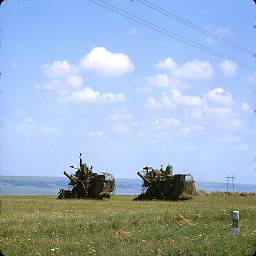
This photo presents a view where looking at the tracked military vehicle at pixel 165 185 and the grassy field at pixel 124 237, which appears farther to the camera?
the tracked military vehicle at pixel 165 185

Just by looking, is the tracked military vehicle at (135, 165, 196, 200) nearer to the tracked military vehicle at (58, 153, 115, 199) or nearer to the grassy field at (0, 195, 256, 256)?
the tracked military vehicle at (58, 153, 115, 199)

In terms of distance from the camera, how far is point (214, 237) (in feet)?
53.6

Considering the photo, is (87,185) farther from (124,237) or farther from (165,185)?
(124,237)

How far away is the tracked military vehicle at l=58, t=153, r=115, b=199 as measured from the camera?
194ft

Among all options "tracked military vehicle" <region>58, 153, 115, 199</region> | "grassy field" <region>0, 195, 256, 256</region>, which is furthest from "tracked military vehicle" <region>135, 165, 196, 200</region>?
"grassy field" <region>0, 195, 256, 256</region>

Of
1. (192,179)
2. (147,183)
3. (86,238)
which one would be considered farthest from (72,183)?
(86,238)

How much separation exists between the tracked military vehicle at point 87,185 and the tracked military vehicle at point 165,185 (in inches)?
159

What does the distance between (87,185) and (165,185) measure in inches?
376

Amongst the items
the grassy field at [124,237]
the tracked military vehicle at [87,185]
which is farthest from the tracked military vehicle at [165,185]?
the grassy field at [124,237]

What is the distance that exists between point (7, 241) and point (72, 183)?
146ft

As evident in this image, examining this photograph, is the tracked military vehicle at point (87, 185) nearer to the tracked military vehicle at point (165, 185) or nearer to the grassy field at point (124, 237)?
the tracked military vehicle at point (165, 185)

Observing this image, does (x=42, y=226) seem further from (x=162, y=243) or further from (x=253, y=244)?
(x=253, y=244)

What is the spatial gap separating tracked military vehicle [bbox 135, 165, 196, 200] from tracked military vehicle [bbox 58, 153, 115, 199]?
4.04 m

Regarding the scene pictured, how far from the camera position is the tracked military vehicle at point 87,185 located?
59000 millimetres
